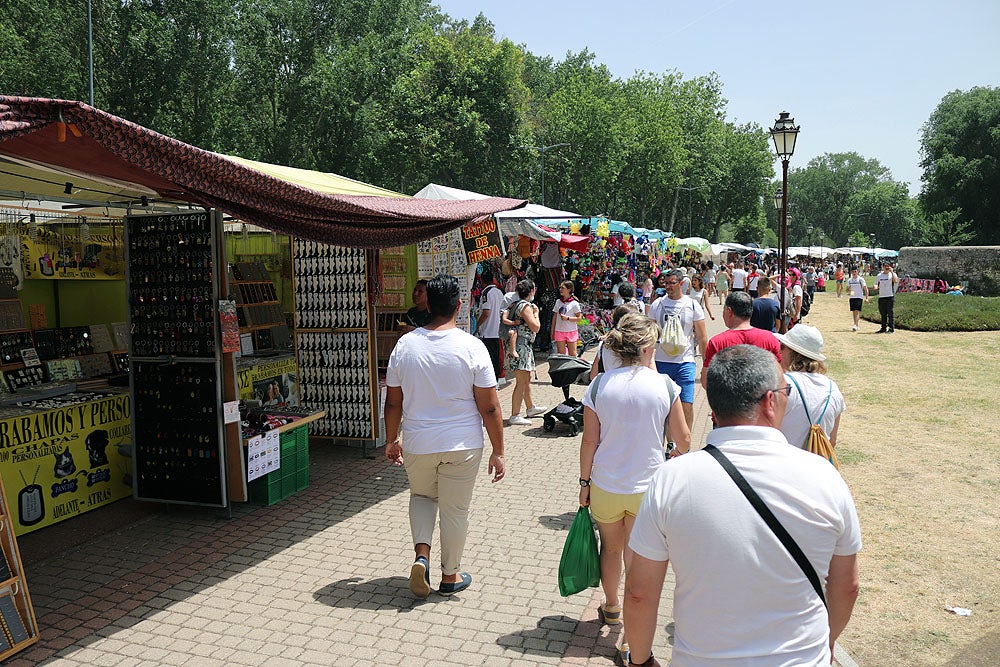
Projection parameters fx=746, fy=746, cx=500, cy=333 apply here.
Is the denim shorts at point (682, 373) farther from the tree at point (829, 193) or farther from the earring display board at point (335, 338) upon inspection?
the tree at point (829, 193)

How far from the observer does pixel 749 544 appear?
2023mm

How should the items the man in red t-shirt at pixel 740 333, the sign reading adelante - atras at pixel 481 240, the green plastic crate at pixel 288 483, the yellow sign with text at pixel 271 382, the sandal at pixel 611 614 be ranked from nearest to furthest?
1. the sandal at pixel 611 614
2. the man in red t-shirt at pixel 740 333
3. the green plastic crate at pixel 288 483
4. the yellow sign with text at pixel 271 382
5. the sign reading adelante - atras at pixel 481 240

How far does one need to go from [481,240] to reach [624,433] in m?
6.80

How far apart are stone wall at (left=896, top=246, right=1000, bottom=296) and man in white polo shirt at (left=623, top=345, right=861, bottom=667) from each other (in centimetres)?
3030

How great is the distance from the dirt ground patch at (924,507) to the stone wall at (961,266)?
47.1 feet

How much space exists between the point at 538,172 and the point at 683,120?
69.8ft

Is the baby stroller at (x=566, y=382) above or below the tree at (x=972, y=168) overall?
below

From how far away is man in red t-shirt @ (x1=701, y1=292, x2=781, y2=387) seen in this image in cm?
570

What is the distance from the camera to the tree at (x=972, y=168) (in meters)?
43.8

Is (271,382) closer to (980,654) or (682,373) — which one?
(682,373)

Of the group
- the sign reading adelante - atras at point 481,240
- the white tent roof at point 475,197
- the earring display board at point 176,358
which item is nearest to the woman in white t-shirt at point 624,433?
the earring display board at point 176,358

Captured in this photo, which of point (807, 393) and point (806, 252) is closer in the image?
point (807, 393)

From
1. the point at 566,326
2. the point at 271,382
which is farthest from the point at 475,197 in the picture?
the point at 271,382

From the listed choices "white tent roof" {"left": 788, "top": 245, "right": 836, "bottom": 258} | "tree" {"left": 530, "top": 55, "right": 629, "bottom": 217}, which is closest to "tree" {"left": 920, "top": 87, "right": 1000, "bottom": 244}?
"white tent roof" {"left": 788, "top": 245, "right": 836, "bottom": 258}
